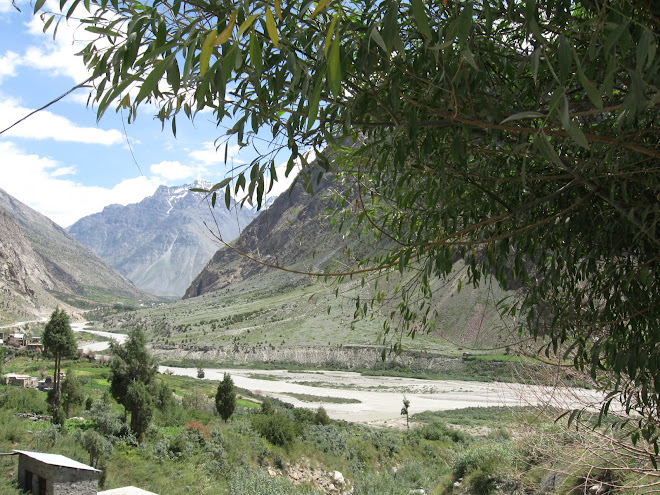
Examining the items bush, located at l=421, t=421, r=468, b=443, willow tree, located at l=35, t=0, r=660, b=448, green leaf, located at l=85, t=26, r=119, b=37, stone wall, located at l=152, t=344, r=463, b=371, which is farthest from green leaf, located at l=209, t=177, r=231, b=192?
stone wall, located at l=152, t=344, r=463, b=371

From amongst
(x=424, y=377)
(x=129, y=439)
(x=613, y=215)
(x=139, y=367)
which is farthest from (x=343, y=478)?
(x=424, y=377)

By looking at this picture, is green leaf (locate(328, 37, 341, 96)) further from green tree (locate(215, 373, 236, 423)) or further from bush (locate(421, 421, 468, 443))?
bush (locate(421, 421, 468, 443))

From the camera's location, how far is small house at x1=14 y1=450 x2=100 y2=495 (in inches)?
418

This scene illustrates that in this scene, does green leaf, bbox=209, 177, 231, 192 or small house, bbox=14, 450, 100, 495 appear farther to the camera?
small house, bbox=14, 450, 100, 495

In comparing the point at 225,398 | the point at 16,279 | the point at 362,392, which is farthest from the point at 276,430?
the point at 16,279

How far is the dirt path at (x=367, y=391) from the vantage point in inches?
1479

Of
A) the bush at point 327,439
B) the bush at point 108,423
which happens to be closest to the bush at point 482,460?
the bush at point 327,439

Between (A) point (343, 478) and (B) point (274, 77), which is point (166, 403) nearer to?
(A) point (343, 478)

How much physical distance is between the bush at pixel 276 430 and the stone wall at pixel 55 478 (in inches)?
458

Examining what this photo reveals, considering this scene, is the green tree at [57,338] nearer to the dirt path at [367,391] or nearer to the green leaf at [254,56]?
the dirt path at [367,391]

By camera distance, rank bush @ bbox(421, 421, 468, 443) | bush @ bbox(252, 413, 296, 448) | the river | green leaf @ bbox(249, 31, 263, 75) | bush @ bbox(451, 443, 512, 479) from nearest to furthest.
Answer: green leaf @ bbox(249, 31, 263, 75) < bush @ bbox(451, 443, 512, 479) < bush @ bbox(252, 413, 296, 448) < bush @ bbox(421, 421, 468, 443) < the river

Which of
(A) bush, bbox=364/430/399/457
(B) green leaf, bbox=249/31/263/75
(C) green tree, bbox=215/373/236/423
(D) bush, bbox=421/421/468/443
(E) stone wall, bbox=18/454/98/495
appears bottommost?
(D) bush, bbox=421/421/468/443

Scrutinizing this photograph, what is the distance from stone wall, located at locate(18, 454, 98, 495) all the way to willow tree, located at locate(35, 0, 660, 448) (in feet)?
33.1

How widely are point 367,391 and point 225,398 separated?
91.1 ft
